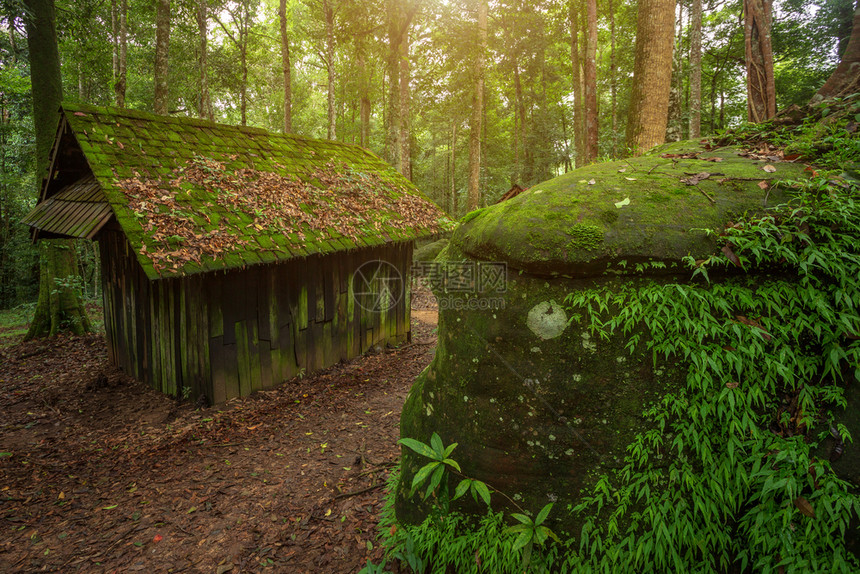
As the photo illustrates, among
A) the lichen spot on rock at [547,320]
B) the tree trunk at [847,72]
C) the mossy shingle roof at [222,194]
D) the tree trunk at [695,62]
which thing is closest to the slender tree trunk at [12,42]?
the mossy shingle roof at [222,194]

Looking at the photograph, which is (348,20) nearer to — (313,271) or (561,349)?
(313,271)

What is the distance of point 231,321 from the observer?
6.46m

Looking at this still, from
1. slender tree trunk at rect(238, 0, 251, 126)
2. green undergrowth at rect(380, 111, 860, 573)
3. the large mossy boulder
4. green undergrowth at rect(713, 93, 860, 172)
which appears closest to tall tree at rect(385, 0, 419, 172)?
slender tree trunk at rect(238, 0, 251, 126)

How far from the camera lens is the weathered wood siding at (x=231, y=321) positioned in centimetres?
629

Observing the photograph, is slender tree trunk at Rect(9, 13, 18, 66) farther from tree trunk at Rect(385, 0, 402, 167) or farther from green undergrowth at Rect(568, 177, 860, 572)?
green undergrowth at Rect(568, 177, 860, 572)

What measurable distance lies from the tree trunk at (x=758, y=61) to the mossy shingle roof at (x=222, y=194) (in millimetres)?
6065

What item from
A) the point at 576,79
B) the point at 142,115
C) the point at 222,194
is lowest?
the point at 222,194

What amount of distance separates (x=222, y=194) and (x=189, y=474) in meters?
4.16

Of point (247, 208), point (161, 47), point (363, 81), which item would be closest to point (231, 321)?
point (247, 208)

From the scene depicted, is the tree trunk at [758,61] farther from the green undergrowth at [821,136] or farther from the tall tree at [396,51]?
the tall tree at [396,51]

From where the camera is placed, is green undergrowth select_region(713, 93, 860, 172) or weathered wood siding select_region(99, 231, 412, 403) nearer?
green undergrowth select_region(713, 93, 860, 172)

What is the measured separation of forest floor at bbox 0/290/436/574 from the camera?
3.72 meters

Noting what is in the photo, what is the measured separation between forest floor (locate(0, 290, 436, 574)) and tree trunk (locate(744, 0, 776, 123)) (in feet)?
21.9

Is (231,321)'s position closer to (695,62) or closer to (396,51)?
(396,51)
